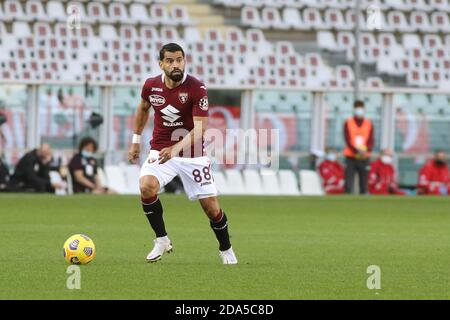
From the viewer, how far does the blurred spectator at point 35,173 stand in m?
25.2

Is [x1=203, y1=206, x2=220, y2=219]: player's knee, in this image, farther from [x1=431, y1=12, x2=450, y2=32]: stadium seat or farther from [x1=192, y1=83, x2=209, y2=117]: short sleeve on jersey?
[x1=431, y1=12, x2=450, y2=32]: stadium seat

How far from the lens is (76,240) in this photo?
11.4 m

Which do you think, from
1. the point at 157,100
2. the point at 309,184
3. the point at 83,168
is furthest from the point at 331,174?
the point at 157,100

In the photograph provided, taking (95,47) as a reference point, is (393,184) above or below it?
below

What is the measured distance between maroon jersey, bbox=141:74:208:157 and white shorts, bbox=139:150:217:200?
0.12m

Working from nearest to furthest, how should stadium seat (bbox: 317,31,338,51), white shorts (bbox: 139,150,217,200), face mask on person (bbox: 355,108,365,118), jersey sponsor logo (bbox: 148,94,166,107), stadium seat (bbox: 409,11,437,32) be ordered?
jersey sponsor logo (bbox: 148,94,166,107), white shorts (bbox: 139,150,217,200), face mask on person (bbox: 355,108,365,118), stadium seat (bbox: 317,31,338,51), stadium seat (bbox: 409,11,437,32)

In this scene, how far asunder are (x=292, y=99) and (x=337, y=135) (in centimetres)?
138

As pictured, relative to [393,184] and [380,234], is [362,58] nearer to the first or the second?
[393,184]

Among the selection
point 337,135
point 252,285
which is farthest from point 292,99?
point 252,285

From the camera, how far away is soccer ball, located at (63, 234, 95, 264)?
11.4 meters

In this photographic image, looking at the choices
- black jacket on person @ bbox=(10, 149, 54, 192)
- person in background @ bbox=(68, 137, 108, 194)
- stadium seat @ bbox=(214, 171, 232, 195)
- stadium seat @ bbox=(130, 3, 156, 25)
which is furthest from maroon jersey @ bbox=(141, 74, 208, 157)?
stadium seat @ bbox=(130, 3, 156, 25)

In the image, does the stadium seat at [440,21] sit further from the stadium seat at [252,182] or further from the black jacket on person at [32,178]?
the black jacket on person at [32,178]

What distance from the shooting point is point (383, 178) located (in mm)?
29141

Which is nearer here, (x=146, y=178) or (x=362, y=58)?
(x=146, y=178)
